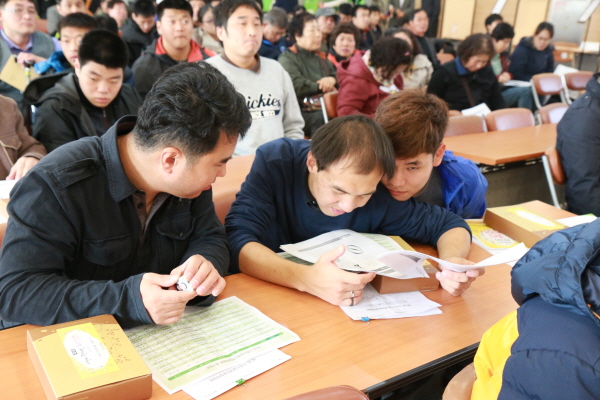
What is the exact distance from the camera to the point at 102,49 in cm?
237

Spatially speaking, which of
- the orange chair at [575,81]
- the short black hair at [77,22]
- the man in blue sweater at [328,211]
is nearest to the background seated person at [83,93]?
the short black hair at [77,22]

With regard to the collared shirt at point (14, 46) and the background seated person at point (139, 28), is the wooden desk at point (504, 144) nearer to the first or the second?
the collared shirt at point (14, 46)

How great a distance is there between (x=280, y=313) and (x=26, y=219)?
632mm

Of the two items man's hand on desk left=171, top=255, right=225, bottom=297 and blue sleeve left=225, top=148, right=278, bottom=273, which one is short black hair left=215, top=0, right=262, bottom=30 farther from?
man's hand on desk left=171, top=255, right=225, bottom=297

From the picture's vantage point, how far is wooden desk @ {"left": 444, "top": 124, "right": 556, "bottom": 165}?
3082 mm

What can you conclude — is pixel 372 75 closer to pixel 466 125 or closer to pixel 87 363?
pixel 466 125

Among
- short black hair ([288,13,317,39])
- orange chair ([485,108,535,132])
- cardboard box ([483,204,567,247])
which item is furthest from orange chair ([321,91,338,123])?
cardboard box ([483,204,567,247])

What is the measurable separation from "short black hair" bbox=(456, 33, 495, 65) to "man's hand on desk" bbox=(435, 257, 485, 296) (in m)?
3.74

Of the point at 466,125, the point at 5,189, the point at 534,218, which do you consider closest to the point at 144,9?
the point at 466,125

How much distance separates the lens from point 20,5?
370cm

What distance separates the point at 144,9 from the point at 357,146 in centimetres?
480

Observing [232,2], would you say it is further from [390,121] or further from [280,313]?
[280,313]

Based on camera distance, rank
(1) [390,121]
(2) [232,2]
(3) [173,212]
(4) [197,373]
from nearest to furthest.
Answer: (4) [197,373], (3) [173,212], (1) [390,121], (2) [232,2]

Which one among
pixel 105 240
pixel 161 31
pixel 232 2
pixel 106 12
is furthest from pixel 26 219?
pixel 106 12
